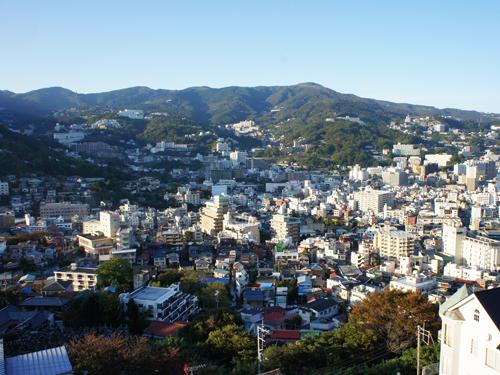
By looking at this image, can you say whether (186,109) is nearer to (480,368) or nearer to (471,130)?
(471,130)

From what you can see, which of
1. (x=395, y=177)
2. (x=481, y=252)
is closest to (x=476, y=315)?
(x=481, y=252)

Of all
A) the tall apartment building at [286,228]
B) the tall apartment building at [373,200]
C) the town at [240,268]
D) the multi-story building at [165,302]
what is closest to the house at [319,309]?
the town at [240,268]

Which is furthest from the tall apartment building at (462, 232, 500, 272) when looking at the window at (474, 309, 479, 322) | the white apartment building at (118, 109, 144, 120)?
the white apartment building at (118, 109, 144, 120)

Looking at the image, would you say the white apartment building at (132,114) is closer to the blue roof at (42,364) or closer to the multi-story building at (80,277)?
the multi-story building at (80,277)

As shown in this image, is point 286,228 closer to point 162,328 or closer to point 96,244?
point 96,244

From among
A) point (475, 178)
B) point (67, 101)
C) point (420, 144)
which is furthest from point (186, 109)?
point (475, 178)

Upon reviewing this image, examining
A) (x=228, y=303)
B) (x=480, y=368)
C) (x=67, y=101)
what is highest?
(x=67, y=101)
